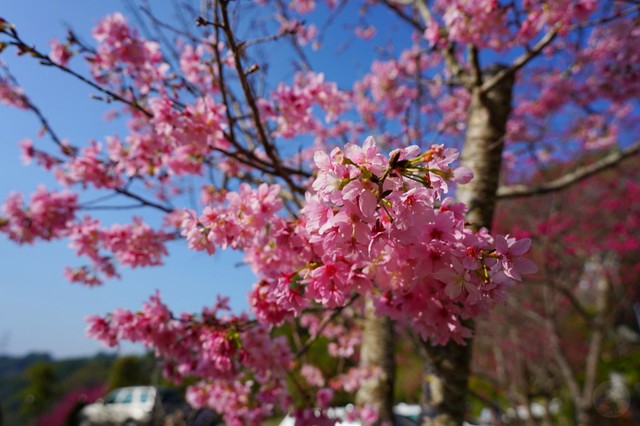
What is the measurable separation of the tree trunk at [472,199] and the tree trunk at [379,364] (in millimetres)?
605

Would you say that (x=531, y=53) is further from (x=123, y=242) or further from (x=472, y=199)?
(x=123, y=242)

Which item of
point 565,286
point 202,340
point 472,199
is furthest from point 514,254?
point 565,286

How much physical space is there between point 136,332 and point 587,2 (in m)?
3.92

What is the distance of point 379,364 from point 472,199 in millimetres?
1948

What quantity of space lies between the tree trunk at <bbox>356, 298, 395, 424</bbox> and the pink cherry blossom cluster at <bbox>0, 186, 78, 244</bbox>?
276 centimetres

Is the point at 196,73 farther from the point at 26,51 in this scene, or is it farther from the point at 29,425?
the point at 29,425

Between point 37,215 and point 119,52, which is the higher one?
point 119,52

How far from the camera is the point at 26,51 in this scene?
69.6 inches

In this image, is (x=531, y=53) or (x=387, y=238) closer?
(x=387, y=238)

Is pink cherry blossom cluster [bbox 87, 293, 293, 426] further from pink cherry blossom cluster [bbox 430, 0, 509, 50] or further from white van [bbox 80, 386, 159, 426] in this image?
white van [bbox 80, 386, 159, 426]

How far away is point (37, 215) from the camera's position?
307cm

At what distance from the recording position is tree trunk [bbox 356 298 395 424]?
3459 millimetres

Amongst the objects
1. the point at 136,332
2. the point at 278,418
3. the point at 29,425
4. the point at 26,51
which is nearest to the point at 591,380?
the point at 136,332

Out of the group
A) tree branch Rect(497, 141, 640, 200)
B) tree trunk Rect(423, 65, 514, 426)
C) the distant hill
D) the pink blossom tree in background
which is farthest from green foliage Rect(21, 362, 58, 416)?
tree branch Rect(497, 141, 640, 200)
